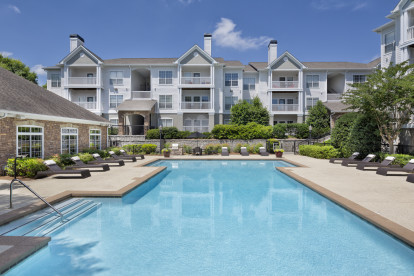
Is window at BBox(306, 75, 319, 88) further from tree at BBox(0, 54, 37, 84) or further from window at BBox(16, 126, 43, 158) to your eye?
tree at BBox(0, 54, 37, 84)

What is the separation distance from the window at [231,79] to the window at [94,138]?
1785 centimetres

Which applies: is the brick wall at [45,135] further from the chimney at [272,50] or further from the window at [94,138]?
the chimney at [272,50]

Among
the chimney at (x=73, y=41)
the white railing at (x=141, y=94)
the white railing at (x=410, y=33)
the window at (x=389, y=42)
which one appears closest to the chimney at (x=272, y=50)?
the window at (x=389, y=42)

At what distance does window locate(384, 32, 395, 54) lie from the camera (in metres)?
20.9

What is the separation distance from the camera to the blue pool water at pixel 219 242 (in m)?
4.28

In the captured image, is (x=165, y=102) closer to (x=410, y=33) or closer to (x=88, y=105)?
(x=88, y=105)

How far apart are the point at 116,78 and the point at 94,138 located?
45.1 feet

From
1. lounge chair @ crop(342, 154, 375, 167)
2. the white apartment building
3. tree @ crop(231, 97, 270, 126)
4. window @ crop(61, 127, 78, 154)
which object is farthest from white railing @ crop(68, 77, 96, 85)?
lounge chair @ crop(342, 154, 375, 167)

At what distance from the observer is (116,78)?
31.5 metres

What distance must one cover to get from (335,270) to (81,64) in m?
33.6

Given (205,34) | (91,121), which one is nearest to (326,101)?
(205,34)

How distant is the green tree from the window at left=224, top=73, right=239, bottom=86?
10134 millimetres

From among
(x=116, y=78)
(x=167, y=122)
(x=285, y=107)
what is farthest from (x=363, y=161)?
(x=116, y=78)

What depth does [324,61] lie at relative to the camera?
116 feet
